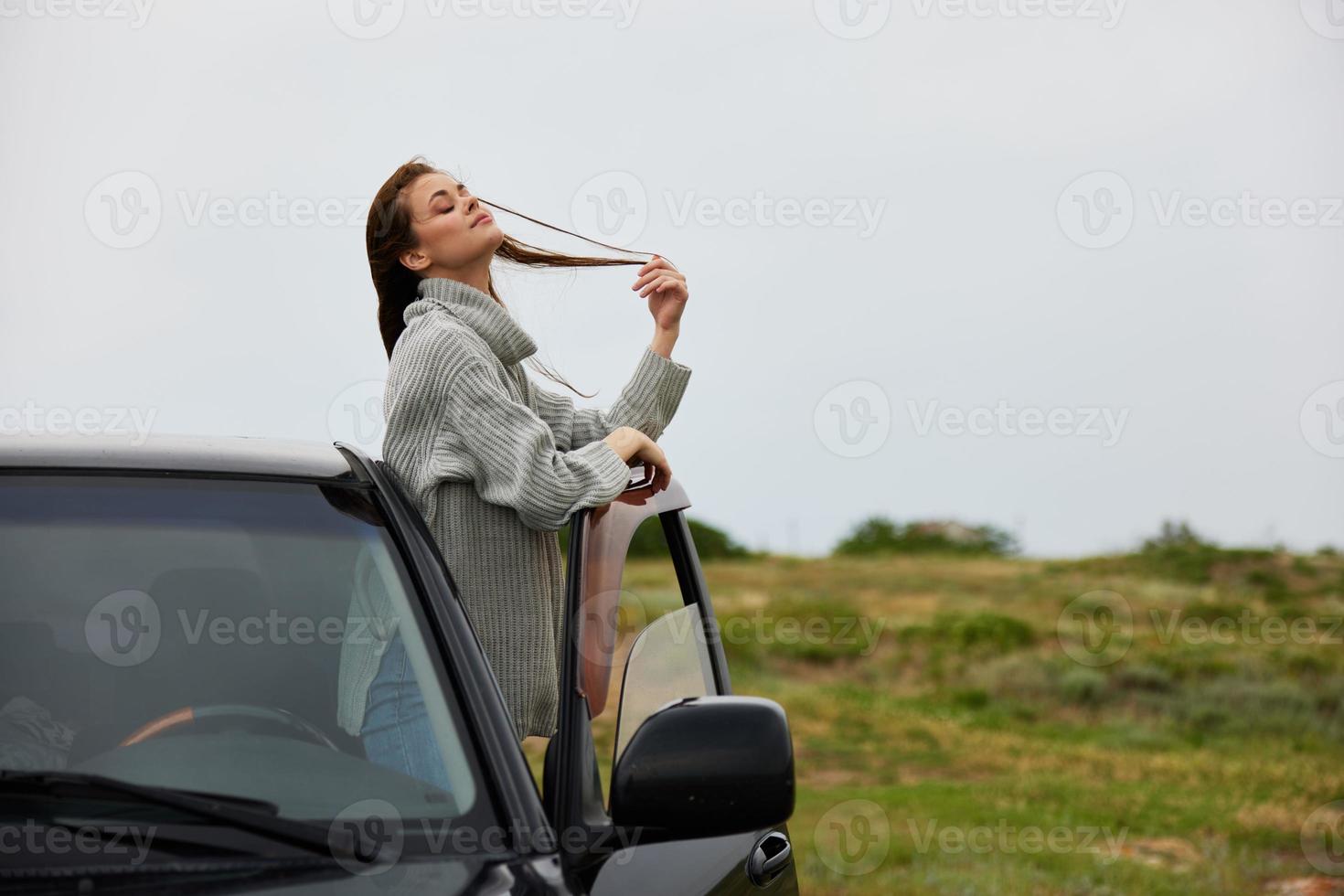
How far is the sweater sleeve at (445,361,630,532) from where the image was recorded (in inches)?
89.3

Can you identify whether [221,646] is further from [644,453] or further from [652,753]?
[644,453]

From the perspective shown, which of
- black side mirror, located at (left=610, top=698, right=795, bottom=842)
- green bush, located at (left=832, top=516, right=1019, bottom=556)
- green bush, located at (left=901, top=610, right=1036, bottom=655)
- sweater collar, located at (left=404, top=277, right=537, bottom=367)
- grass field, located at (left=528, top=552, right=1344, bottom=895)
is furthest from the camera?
green bush, located at (left=832, top=516, right=1019, bottom=556)

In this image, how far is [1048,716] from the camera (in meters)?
18.1

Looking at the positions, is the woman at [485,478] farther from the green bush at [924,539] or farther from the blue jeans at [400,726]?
the green bush at [924,539]

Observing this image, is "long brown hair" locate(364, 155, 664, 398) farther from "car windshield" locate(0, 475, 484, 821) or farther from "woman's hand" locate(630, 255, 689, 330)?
"car windshield" locate(0, 475, 484, 821)

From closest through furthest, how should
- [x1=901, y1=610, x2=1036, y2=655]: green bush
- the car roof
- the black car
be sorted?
the black car, the car roof, [x1=901, y1=610, x2=1036, y2=655]: green bush

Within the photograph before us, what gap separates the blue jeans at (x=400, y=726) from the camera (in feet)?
6.01

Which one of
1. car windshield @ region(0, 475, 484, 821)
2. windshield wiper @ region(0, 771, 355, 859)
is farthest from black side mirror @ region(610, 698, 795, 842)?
windshield wiper @ region(0, 771, 355, 859)

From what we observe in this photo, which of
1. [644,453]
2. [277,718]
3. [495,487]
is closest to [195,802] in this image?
[277,718]

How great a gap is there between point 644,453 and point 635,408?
1.46 ft

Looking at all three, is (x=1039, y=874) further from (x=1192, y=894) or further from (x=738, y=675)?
(x=738, y=675)

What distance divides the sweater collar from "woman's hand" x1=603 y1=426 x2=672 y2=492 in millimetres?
276

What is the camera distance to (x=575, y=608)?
6.98 ft

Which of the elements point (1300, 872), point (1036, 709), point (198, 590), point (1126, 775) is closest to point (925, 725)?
point (1036, 709)
